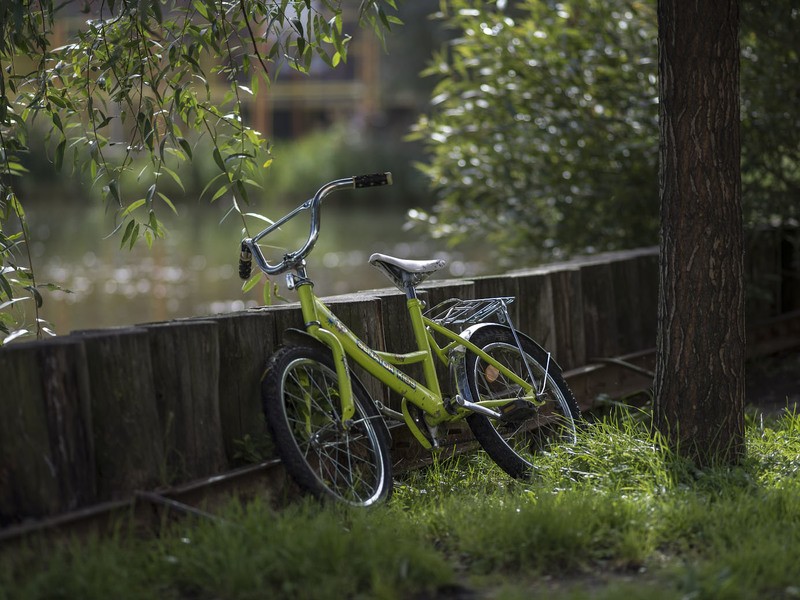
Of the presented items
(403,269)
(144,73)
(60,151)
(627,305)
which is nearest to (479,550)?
(403,269)

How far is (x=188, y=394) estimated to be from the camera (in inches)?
165

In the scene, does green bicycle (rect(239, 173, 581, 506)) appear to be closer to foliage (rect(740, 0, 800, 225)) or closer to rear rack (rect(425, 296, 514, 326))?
rear rack (rect(425, 296, 514, 326))

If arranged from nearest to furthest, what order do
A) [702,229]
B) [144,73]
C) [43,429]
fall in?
[43,429] → [702,229] → [144,73]

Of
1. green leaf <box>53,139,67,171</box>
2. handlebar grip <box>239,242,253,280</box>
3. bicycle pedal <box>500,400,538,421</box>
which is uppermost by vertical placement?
green leaf <box>53,139,67,171</box>

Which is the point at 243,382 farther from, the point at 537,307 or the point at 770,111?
the point at 770,111

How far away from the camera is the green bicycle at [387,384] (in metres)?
4.30

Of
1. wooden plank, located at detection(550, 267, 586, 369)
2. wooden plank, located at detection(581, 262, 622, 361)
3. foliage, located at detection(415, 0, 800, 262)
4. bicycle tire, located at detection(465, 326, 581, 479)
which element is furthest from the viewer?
foliage, located at detection(415, 0, 800, 262)

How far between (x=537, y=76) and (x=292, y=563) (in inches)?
269

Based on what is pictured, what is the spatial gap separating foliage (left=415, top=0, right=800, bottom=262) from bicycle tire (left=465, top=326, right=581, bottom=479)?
4.12m

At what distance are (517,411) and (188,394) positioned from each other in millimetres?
1532

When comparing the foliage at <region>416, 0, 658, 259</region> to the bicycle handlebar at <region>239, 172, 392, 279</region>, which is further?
the foliage at <region>416, 0, 658, 259</region>

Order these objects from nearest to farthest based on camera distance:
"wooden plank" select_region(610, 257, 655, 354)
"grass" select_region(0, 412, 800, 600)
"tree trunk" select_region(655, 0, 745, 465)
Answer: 1. "grass" select_region(0, 412, 800, 600)
2. "tree trunk" select_region(655, 0, 745, 465)
3. "wooden plank" select_region(610, 257, 655, 354)

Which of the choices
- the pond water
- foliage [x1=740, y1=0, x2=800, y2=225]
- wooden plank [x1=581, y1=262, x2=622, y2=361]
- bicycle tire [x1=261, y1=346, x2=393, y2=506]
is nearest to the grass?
bicycle tire [x1=261, y1=346, x2=393, y2=506]

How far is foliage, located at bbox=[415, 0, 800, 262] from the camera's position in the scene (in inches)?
359
